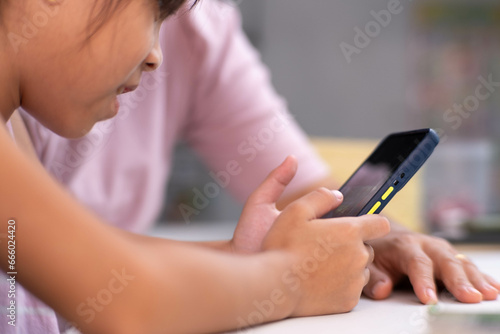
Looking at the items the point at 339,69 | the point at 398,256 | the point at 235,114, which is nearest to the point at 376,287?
the point at 398,256

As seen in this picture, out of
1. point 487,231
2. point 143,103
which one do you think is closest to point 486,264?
point 487,231

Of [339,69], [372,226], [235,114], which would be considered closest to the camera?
[372,226]

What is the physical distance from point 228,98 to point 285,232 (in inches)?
21.8

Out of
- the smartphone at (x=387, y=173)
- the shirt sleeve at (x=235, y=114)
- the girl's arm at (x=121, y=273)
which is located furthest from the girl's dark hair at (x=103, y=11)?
the shirt sleeve at (x=235, y=114)

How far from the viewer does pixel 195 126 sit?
103cm

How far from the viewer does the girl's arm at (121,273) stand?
0.35 m

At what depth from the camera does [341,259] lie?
0.45m

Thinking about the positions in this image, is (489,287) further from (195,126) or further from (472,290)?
(195,126)

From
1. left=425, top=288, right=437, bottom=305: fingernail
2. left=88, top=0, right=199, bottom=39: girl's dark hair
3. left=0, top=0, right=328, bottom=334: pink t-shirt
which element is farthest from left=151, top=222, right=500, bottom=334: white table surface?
left=0, top=0, right=328, bottom=334: pink t-shirt

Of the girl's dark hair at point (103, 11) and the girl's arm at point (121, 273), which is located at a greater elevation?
the girl's dark hair at point (103, 11)

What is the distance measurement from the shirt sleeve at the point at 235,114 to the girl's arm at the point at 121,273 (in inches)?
19.6

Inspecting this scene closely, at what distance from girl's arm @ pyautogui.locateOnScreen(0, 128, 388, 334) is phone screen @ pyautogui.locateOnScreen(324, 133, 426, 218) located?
94 millimetres

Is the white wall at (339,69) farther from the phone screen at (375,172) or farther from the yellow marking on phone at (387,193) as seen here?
the yellow marking on phone at (387,193)

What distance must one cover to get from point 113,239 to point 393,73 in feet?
7.10
